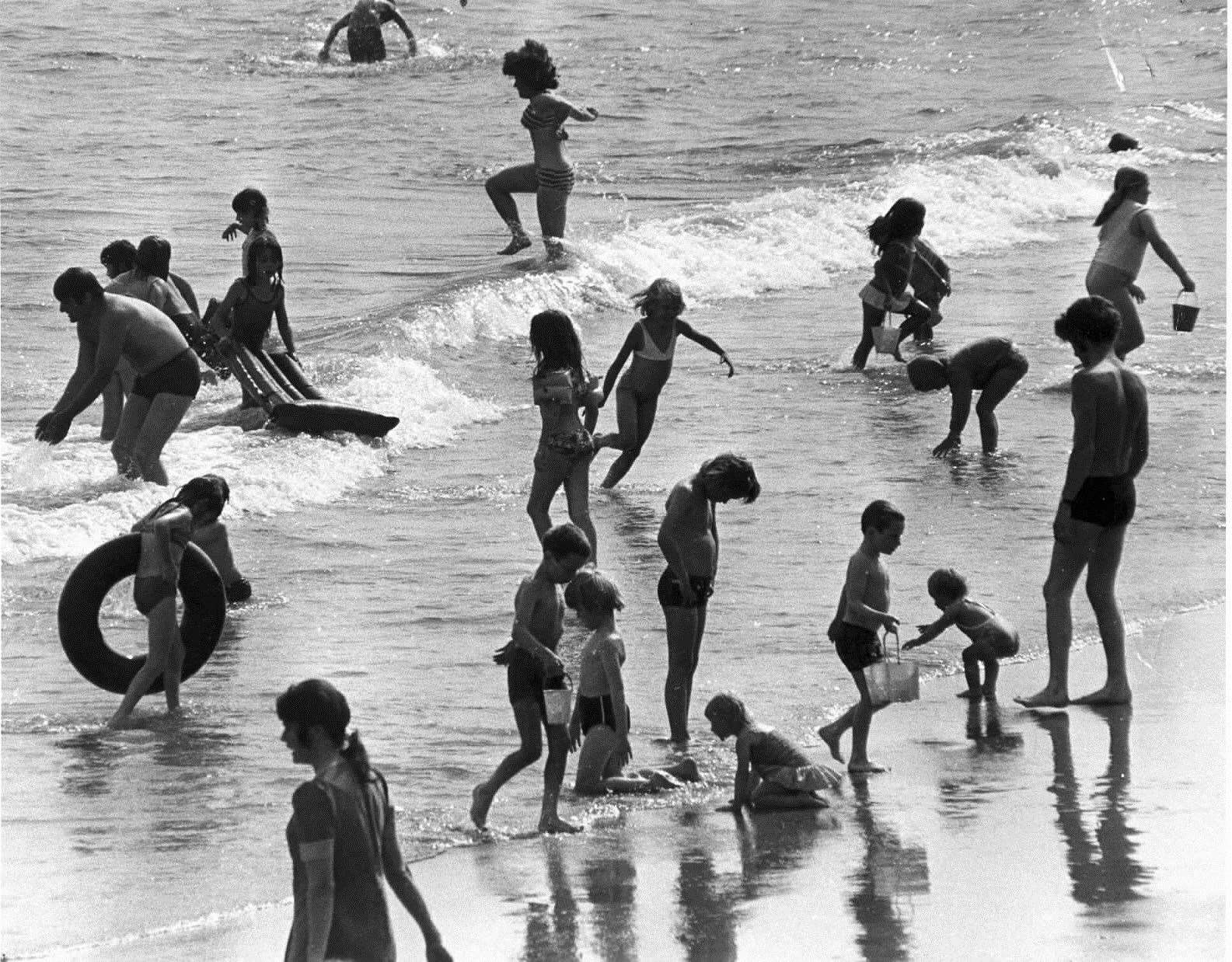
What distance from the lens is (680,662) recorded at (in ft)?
29.3

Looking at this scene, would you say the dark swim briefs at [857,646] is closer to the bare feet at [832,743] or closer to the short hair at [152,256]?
the bare feet at [832,743]

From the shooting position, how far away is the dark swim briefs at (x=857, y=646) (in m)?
8.59

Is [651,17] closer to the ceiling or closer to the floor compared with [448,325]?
closer to the ceiling

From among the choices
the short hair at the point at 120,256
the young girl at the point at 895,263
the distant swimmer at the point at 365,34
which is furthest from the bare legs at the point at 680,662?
the distant swimmer at the point at 365,34

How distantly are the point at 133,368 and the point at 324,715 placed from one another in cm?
756

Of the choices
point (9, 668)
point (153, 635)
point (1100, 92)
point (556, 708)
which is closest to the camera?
point (556, 708)

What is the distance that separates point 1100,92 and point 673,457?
25420 mm

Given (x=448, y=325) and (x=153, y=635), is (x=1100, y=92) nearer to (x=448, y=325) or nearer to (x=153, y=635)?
(x=448, y=325)

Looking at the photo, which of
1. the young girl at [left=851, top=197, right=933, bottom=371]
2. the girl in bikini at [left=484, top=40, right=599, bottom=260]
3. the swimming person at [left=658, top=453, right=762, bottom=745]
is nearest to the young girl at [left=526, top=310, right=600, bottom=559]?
the swimming person at [left=658, top=453, right=762, bottom=745]

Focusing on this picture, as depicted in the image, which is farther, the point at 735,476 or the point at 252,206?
the point at 252,206

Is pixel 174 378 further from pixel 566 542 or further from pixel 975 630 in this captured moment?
pixel 566 542

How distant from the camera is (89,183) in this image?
2677 centimetres

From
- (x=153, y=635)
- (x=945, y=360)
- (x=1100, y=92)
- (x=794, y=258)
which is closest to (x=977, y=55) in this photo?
(x=1100, y=92)

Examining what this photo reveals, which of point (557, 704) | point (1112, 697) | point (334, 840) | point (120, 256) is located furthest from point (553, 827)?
point (120, 256)
